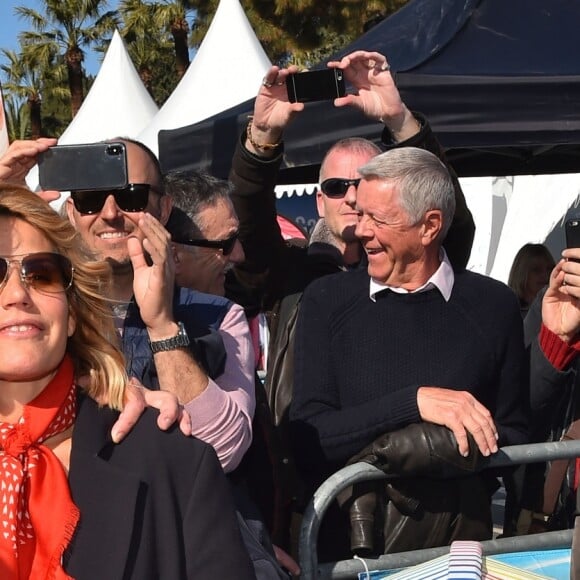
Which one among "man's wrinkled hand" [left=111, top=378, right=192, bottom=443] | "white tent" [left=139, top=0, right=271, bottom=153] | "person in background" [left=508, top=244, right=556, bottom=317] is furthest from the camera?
"white tent" [left=139, top=0, right=271, bottom=153]

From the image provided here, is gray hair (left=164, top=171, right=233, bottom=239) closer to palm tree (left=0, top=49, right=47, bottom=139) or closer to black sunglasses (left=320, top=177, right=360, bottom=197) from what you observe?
black sunglasses (left=320, top=177, right=360, bottom=197)

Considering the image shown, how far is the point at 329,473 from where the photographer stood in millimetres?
2977

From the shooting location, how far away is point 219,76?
11.9 m

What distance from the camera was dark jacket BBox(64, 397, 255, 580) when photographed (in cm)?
197

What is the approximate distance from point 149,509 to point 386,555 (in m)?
0.90

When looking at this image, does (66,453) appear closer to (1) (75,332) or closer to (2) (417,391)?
(1) (75,332)

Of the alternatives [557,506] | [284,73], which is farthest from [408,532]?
[284,73]

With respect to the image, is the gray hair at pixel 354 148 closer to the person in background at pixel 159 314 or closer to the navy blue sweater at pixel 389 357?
the navy blue sweater at pixel 389 357

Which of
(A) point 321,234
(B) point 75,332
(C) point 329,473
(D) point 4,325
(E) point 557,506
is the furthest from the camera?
(A) point 321,234

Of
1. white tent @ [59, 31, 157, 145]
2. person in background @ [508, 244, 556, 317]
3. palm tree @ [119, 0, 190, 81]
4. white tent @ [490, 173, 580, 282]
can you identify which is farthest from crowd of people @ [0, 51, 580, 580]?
palm tree @ [119, 0, 190, 81]

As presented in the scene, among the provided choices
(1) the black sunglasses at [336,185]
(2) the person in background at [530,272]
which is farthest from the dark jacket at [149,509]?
(2) the person in background at [530,272]

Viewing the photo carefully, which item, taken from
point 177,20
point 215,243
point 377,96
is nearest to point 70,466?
point 215,243

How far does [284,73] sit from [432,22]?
5.18ft

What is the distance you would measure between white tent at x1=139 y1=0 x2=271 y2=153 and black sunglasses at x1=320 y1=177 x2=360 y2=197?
7.21 m
